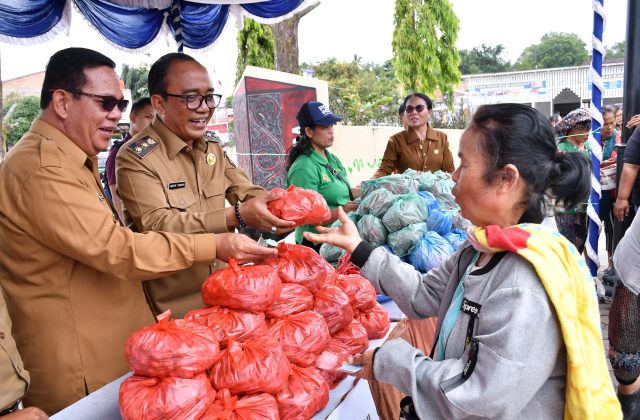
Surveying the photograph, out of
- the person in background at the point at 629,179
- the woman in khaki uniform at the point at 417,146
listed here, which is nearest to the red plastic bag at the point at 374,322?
the woman in khaki uniform at the point at 417,146

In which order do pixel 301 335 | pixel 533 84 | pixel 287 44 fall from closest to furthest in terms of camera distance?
pixel 301 335 → pixel 287 44 → pixel 533 84

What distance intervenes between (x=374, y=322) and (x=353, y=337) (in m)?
0.27

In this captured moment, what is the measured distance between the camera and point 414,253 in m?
3.24

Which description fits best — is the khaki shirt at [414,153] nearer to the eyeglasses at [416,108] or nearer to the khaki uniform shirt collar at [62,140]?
the eyeglasses at [416,108]

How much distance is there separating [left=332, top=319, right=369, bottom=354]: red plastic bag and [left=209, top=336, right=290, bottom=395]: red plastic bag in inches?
22.6

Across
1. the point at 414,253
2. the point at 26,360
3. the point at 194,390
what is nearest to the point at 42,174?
the point at 26,360

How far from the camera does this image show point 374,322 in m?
2.47

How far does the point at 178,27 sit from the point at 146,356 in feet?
13.0

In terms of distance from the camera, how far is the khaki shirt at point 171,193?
235 cm

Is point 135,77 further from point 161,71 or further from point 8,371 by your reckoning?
point 8,371

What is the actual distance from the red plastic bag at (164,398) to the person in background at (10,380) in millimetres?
307

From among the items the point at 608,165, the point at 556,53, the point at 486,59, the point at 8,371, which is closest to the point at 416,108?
the point at 608,165

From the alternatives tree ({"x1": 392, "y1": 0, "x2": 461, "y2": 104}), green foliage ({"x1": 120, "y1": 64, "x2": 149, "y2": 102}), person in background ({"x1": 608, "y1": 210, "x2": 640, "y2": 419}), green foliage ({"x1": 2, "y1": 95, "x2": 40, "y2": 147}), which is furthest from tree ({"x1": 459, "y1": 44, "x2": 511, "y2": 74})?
person in background ({"x1": 608, "y1": 210, "x2": 640, "y2": 419})

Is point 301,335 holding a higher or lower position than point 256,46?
lower
